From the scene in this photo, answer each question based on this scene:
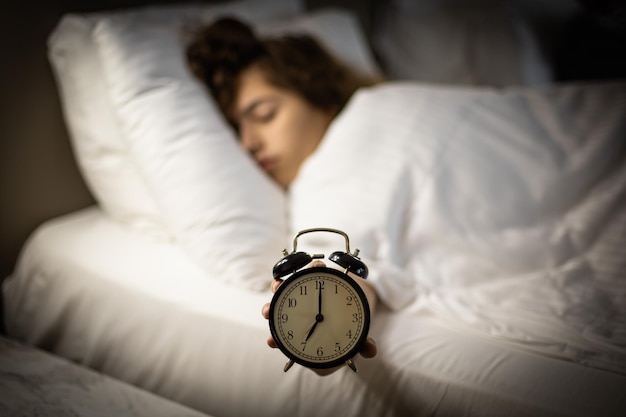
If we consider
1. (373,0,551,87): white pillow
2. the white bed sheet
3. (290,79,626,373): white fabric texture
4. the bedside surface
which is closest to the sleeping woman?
(290,79,626,373): white fabric texture

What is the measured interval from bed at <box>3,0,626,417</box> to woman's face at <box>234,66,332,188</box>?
0.09 meters

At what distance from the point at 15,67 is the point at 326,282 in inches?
41.8

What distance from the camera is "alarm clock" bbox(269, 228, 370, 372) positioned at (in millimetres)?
729

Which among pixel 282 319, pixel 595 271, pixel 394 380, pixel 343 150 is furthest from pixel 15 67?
pixel 595 271

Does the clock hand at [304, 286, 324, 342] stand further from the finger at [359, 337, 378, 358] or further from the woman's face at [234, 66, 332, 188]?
the woman's face at [234, 66, 332, 188]

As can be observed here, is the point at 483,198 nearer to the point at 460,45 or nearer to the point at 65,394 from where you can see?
the point at 65,394

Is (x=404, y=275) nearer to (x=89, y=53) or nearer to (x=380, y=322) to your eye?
(x=380, y=322)

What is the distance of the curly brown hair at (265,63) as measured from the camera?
52.7 inches

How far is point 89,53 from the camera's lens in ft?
3.97

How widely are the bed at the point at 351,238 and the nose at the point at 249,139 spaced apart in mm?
127

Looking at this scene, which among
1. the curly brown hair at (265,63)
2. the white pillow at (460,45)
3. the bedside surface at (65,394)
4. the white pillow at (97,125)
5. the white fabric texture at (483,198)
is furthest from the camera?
the white pillow at (460,45)

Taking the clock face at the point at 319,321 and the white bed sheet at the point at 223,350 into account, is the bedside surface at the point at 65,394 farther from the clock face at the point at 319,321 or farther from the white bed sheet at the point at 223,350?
the clock face at the point at 319,321

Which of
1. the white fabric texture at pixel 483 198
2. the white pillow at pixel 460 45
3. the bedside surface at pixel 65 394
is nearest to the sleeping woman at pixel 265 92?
the white fabric texture at pixel 483 198

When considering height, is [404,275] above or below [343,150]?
below
